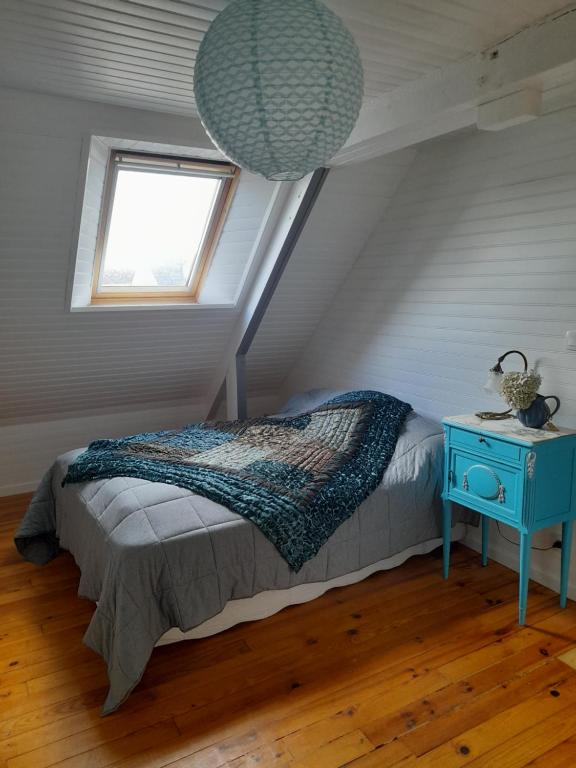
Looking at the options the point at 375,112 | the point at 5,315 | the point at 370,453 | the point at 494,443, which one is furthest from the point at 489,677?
the point at 5,315

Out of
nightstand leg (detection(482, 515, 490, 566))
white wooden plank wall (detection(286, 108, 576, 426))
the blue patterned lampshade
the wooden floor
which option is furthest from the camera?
nightstand leg (detection(482, 515, 490, 566))

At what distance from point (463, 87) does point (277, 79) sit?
1.24 m

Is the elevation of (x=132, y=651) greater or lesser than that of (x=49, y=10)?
lesser

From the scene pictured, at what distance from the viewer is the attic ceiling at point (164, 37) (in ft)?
5.68

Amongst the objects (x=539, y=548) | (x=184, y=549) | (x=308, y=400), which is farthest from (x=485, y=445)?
(x=308, y=400)

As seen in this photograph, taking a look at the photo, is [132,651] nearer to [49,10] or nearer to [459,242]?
[49,10]

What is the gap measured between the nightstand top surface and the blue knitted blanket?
0.44 meters

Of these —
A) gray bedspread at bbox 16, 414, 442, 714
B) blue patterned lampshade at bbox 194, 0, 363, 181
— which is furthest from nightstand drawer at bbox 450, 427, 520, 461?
blue patterned lampshade at bbox 194, 0, 363, 181

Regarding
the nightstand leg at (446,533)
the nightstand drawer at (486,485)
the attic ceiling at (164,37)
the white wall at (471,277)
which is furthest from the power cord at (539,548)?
the attic ceiling at (164,37)

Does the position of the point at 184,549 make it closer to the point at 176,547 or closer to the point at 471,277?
the point at 176,547

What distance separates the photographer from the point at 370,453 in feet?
9.64

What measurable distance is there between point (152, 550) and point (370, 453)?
48.0 inches

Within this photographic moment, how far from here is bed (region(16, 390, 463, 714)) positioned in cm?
210

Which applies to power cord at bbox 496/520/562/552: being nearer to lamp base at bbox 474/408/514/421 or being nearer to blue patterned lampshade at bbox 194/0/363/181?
lamp base at bbox 474/408/514/421
